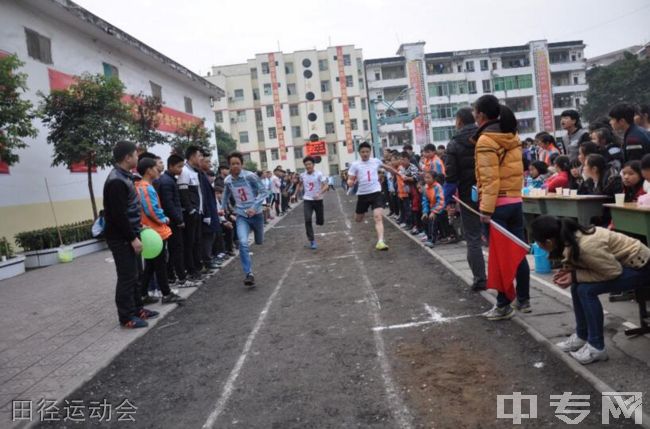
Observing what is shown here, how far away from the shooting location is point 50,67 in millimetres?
16156

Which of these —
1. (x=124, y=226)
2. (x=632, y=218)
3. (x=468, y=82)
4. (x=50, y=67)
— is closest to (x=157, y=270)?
(x=124, y=226)

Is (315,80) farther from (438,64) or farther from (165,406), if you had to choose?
(165,406)

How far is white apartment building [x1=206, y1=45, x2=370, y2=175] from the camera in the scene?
6469cm

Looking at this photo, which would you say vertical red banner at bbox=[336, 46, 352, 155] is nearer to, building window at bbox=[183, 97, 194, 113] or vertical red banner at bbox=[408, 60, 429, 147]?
vertical red banner at bbox=[408, 60, 429, 147]

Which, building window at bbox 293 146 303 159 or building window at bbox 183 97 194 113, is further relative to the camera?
building window at bbox 293 146 303 159

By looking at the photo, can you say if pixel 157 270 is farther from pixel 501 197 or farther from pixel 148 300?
pixel 501 197

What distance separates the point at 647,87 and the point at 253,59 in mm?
45009

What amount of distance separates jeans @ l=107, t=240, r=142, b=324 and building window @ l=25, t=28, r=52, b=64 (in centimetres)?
1243

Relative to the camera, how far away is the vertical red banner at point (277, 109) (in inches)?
2576

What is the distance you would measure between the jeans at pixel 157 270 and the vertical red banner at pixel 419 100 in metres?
51.3

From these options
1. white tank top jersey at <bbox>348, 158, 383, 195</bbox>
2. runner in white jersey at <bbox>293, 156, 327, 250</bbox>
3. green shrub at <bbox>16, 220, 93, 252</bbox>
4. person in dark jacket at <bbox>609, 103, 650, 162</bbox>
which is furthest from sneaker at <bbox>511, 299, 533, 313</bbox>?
green shrub at <bbox>16, 220, 93, 252</bbox>

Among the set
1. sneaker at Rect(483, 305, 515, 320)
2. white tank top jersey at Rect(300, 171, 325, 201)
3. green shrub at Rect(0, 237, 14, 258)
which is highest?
white tank top jersey at Rect(300, 171, 325, 201)

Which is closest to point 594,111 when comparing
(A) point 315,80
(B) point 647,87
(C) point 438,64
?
(B) point 647,87

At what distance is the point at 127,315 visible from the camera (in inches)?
242
